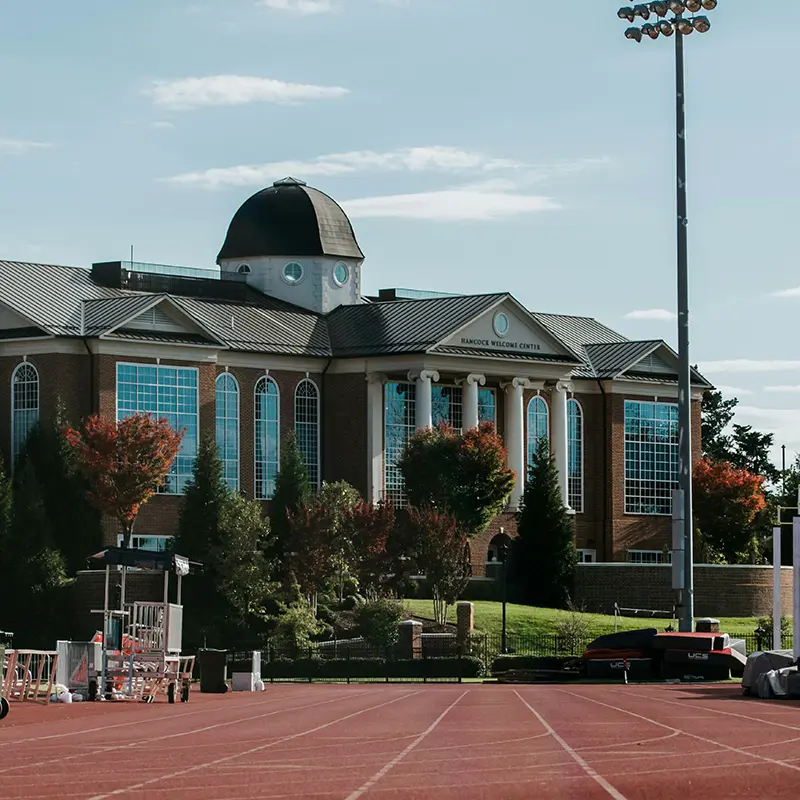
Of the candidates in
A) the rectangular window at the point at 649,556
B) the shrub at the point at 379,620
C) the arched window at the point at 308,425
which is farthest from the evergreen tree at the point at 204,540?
the rectangular window at the point at 649,556

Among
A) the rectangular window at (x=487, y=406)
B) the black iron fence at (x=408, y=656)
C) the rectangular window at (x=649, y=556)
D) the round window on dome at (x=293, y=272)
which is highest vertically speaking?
the round window on dome at (x=293, y=272)

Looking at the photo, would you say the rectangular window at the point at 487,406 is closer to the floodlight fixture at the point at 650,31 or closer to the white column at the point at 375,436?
the white column at the point at 375,436

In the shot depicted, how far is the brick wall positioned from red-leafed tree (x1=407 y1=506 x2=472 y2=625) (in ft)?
28.6

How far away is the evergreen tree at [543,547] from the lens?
85.9 metres

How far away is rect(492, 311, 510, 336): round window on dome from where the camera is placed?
90.1 metres

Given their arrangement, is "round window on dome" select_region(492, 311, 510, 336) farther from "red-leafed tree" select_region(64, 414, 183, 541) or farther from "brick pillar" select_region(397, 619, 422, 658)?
"brick pillar" select_region(397, 619, 422, 658)

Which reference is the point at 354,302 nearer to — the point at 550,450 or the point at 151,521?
the point at 550,450

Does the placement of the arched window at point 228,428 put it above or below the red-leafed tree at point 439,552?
above

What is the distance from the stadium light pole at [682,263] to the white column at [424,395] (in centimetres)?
3684

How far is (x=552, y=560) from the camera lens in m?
86.3

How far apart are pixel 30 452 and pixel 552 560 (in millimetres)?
22282

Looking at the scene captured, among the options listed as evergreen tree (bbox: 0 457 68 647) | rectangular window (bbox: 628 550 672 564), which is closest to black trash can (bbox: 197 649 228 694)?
evergreen tree (bbox: 0 457 68 647)

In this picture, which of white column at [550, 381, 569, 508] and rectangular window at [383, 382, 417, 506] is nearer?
rectangular window at [383, 382, 417, 506]

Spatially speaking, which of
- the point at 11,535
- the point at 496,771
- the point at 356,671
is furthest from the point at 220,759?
the point at 11,535
